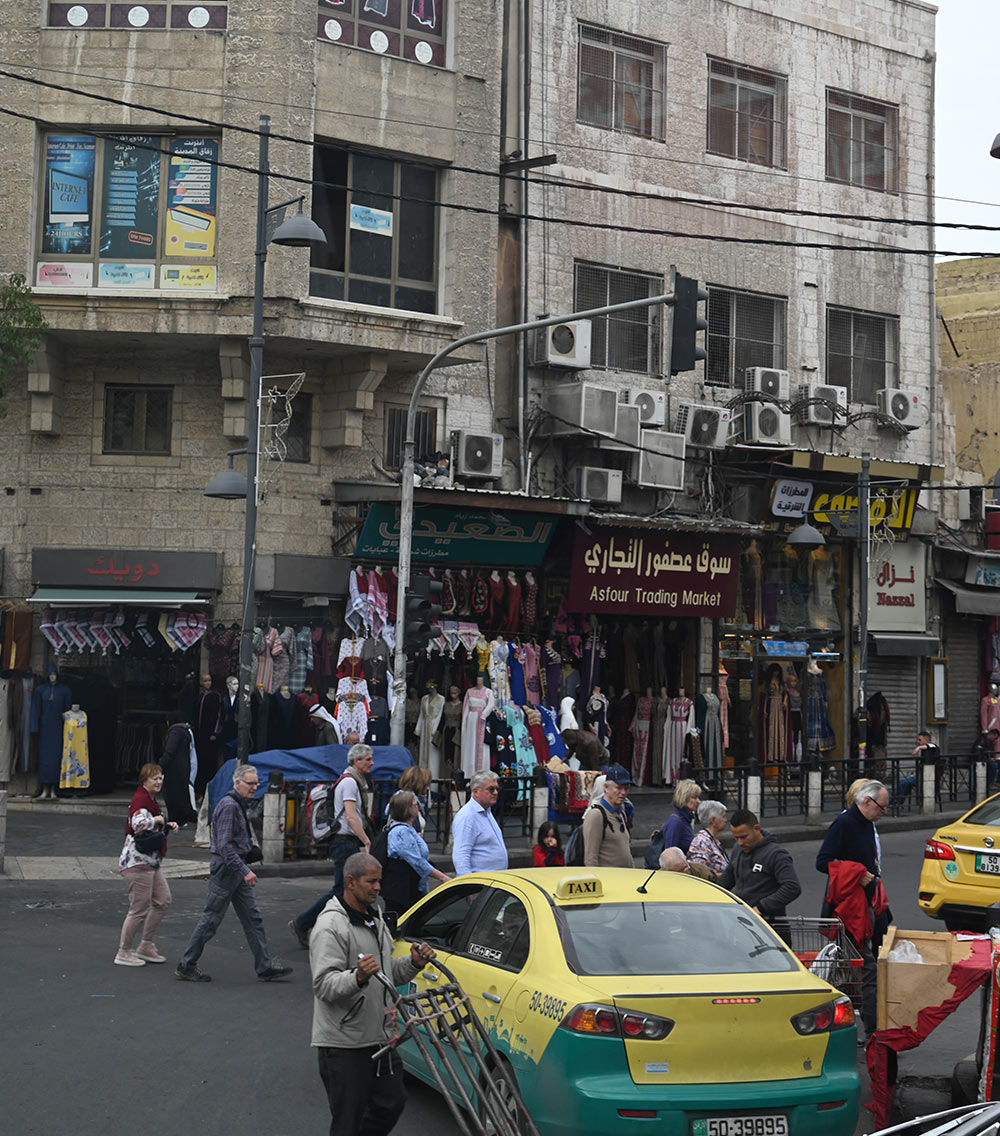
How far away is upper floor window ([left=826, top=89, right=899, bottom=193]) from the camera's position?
2964 cm

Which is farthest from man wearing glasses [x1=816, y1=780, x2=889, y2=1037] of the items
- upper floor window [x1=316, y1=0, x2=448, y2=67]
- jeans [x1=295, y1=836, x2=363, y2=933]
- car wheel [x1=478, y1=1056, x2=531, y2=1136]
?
upper floor window [x1=316, y1=0, x2=448, y2=67]

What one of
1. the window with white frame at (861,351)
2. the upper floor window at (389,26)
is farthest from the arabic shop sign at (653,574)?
the upper floor window at (389,26)

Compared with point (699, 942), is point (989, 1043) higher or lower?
lower

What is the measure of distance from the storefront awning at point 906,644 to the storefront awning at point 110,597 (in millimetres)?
13546

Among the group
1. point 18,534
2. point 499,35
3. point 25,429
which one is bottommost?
point 18,534

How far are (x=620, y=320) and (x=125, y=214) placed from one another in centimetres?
893

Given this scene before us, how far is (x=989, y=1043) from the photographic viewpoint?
7.62 meters

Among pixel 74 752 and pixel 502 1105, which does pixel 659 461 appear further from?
pixel 502 1105

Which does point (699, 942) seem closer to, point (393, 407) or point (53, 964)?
point (53, 964)

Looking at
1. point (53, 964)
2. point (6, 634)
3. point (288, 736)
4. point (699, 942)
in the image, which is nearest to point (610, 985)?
point (699, 942)

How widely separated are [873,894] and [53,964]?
635 cm

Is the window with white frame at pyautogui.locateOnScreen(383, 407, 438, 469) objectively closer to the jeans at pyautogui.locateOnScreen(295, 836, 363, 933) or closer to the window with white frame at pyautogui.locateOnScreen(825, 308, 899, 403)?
the window with white frame at pyautogui.locateOnScreen(825, 308, 899, 403)

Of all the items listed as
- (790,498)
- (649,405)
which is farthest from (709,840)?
(790,498)

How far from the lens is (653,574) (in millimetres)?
25750
